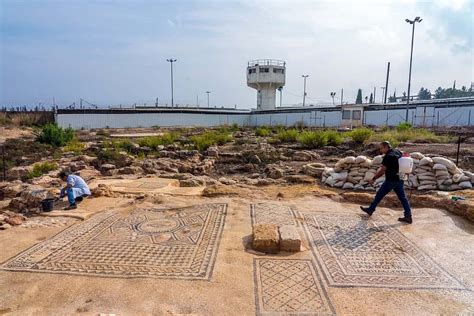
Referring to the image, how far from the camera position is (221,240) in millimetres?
5512

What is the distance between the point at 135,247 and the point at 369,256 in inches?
133

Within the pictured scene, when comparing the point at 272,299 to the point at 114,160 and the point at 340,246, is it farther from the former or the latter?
the point at 114,160

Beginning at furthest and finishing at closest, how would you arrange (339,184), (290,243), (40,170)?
1. (40,170)
2. (339,184)
3. (290,243)

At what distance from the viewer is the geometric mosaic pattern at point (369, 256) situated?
4.31m

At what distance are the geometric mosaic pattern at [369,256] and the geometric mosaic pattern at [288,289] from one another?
10.9 inches

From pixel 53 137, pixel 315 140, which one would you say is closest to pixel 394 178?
pixel 315 140

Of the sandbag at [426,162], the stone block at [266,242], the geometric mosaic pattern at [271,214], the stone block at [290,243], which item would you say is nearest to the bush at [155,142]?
the geometric mosaic pattern at [271,214]

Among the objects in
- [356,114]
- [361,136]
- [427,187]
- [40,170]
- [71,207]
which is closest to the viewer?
[71,207]

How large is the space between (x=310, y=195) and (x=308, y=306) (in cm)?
483

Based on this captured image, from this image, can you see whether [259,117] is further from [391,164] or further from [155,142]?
[391,164]

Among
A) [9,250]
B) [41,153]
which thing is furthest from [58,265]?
[41,153]

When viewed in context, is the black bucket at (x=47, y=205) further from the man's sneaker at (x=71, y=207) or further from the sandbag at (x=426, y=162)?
the sandbag at (x=426, y=162)

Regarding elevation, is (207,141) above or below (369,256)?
above

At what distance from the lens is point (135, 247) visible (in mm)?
5246
